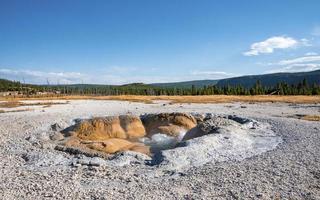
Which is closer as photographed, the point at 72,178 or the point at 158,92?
the point at 72,178

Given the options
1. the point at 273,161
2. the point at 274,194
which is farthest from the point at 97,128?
the point at 274,194

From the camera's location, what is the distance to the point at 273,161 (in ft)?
55.5

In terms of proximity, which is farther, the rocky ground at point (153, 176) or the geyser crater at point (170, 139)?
the geyser crater at point (170, 139)

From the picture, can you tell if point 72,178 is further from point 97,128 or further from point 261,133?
point 261,133

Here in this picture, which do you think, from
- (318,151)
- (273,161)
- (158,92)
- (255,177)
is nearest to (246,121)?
(318,151)

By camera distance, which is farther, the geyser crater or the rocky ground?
the geyser crater

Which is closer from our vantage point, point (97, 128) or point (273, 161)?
point (273, 161)

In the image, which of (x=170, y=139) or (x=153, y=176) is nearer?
(x=153, y=176)

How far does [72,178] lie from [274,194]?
793 centimetres

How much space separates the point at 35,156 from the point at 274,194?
1236 cm

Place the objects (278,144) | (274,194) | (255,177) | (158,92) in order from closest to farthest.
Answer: (274,194)
(255,177)
(278,144)
(158,92)

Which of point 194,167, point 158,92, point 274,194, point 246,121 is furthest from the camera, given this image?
point 158,92

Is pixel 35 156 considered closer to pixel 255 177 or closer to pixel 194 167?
pixel 194 167

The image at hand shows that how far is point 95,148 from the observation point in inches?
847
